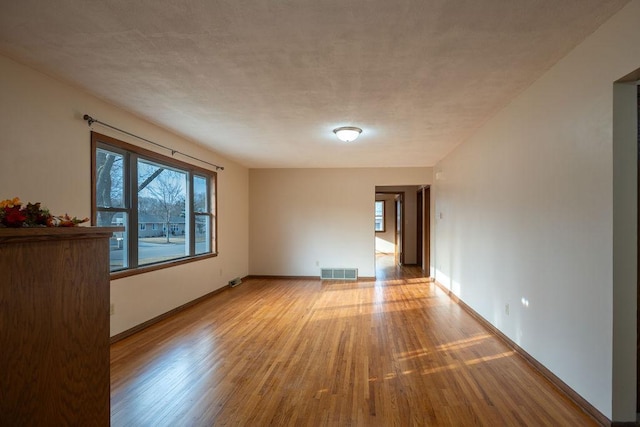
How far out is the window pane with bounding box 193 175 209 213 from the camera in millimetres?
5250

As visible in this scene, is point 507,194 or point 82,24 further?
point 507,194

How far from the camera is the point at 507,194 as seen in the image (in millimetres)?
3281

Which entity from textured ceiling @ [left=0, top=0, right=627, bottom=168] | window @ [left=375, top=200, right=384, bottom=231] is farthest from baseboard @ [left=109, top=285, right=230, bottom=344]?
window @ [left=375, top=200, right=384, bottom=231]

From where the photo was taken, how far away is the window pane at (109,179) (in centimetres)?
334

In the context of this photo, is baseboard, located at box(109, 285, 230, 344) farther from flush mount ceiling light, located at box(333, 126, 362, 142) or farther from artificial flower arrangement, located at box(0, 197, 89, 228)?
flush mount ceiling light, located at box(333, 126, 362, 142)

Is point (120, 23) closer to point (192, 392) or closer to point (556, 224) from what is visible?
point (192, 392)

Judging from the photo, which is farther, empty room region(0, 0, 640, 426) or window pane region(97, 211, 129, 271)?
window pane region(97, 211, 129, 271)

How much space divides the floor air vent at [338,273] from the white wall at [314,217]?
0.10 metres

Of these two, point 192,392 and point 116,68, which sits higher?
point 116,68

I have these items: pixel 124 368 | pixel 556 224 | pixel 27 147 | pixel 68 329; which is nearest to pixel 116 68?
pixel 27 147

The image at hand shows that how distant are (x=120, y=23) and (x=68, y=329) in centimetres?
175

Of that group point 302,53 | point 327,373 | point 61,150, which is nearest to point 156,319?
point 61,150

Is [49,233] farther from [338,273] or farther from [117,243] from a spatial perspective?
[338,273]

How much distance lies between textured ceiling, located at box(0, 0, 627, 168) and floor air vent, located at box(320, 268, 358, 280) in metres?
3.98
